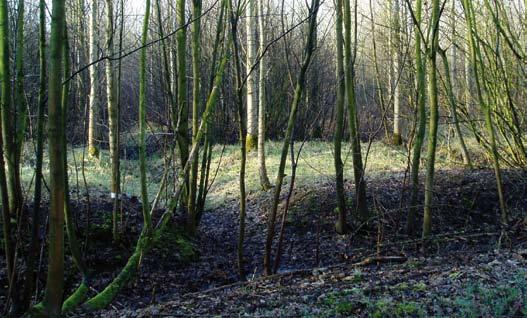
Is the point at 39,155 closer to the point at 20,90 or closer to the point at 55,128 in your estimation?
the point at 55,128

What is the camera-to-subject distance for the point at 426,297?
12.8 ft

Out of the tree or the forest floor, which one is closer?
the forest floor

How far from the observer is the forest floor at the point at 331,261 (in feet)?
12.8

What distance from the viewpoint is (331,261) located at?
275 inches

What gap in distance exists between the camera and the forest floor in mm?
3916

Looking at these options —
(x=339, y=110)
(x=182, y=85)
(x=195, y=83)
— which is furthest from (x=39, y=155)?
(x=339, y=110)

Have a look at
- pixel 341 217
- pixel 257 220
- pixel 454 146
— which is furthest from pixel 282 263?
pixel 454 146

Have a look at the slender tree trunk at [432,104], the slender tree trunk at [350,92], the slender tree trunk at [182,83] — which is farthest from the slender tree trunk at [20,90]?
the slender tree trunk at [432,104]

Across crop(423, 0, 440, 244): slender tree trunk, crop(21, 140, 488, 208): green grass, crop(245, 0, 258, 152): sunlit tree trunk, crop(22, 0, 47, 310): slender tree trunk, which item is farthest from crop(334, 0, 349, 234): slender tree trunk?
crop(22, 0, 47, 310): slender tree trunk

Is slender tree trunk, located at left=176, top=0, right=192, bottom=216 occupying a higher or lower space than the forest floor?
higher

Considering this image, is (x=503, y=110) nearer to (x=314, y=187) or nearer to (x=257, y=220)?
(x=314, y=187)

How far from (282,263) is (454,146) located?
8692 mm

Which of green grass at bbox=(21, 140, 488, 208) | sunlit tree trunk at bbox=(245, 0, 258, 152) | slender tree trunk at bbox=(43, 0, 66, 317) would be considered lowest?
green grass at bbox=(21, 140, 488, 208)

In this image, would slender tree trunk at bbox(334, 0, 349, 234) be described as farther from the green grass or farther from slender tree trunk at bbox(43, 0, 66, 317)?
slender tree trunk at bbox(43, 0, 66, 317)
